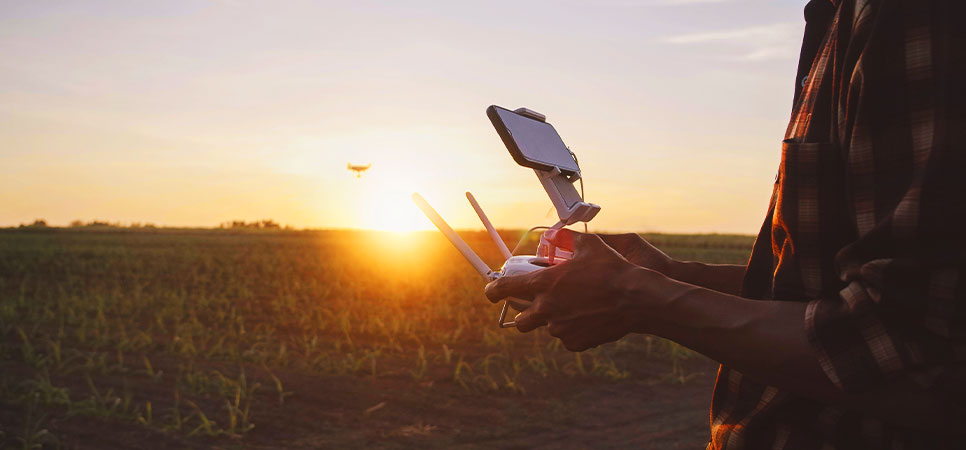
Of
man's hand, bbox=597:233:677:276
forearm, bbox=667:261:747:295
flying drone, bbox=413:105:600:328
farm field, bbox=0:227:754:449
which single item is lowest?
farm field, bbox=0:227:754:449

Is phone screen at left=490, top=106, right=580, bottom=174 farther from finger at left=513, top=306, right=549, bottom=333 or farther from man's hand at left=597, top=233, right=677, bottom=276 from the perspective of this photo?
finger at left=513, top=306, right=549, bottom=333

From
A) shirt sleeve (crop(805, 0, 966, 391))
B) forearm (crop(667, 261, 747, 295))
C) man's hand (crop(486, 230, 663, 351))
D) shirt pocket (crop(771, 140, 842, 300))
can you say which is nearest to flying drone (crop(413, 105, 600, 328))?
man's hand (crop(486, 230, 663, 351))

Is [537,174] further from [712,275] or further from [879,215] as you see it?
[879,215]

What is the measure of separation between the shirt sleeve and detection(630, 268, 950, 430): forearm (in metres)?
0.04

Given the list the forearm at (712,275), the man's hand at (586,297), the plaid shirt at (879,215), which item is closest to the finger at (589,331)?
the man's hand at (586,297)

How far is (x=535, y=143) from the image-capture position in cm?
174

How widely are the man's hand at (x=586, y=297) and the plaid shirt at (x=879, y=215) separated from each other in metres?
0.25

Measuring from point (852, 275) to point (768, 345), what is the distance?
0.55 ft

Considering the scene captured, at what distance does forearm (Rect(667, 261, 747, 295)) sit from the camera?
71.5 inches

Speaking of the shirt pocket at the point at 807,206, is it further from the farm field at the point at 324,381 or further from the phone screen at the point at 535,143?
the farm field at the point at 324,381

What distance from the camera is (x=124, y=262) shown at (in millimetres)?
21312

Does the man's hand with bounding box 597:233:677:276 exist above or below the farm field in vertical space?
above

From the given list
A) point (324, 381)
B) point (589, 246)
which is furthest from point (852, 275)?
point (324, 381)

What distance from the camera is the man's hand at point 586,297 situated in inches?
50.6
